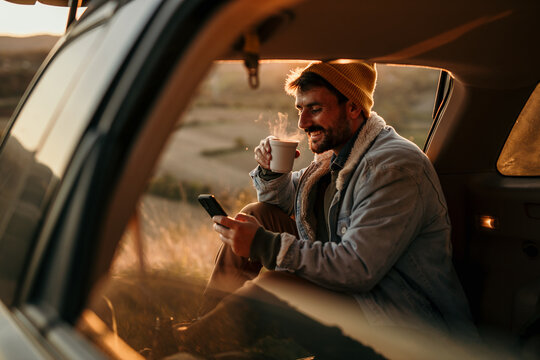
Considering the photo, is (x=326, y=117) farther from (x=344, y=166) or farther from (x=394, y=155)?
(x=394, y=155)

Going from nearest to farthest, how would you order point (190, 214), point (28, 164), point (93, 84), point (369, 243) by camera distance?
point (93, 84) < point (28, 164) < point (369, 243) < point (190, 214)

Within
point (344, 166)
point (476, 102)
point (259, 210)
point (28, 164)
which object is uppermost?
point (28, 164)

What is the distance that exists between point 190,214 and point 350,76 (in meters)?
2.08

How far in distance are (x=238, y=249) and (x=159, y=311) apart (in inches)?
17.3

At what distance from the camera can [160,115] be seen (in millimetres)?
822

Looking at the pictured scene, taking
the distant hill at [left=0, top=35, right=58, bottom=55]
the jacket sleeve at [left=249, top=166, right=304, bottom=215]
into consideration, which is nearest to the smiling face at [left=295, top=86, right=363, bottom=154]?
the jacket sleeve at [left=249, top=166, right=304, bottom=215]

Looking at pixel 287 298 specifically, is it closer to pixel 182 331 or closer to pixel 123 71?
pixel 182 331

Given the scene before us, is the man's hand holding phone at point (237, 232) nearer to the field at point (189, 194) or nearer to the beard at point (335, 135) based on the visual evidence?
the field at point (189, 194)

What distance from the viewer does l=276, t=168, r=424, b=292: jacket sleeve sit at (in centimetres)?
186

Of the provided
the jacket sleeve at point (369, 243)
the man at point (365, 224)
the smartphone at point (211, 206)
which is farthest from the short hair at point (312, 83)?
the smartphone at point (211, 206)

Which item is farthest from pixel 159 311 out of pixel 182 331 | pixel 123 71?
pixel 123 71

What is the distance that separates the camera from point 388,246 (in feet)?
6.15

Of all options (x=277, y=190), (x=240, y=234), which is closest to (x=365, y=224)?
(x=240, y=234)

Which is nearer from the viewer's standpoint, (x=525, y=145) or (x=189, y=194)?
(x=525, y=145)
